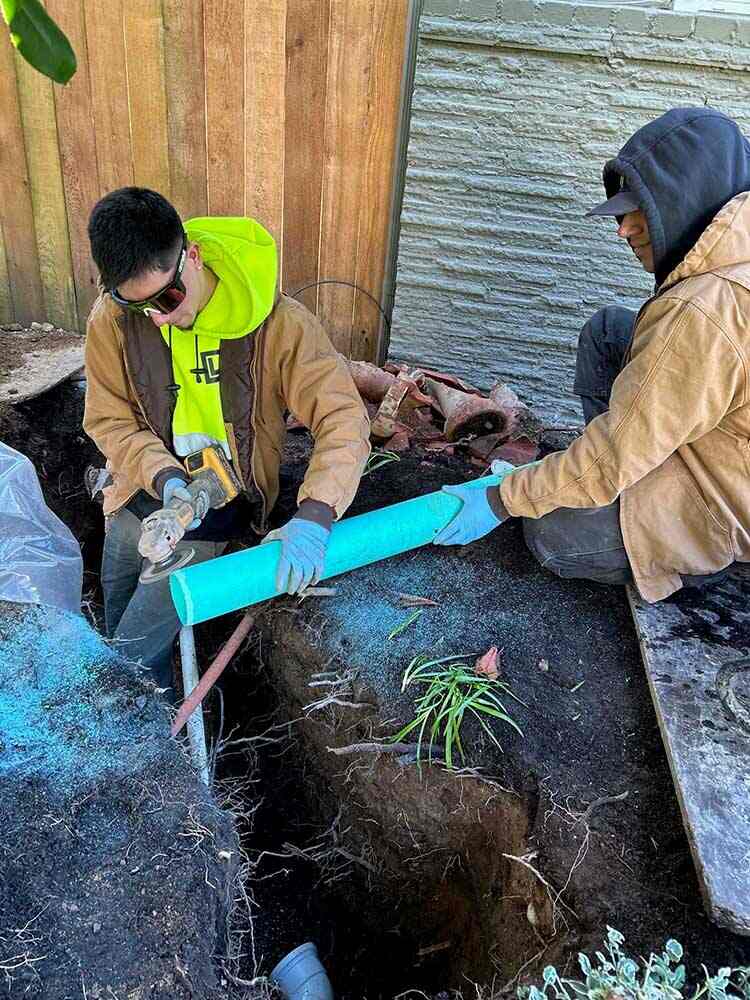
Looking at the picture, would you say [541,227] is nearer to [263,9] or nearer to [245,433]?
[263,9]

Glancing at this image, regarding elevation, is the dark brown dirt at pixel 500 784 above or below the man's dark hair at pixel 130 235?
below

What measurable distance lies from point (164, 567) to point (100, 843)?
92cm

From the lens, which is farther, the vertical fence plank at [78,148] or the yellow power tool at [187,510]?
the vertical fence plank at [78,148]

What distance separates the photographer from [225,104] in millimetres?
3453

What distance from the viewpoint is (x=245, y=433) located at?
2518 millimetres

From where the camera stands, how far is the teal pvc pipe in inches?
83.0

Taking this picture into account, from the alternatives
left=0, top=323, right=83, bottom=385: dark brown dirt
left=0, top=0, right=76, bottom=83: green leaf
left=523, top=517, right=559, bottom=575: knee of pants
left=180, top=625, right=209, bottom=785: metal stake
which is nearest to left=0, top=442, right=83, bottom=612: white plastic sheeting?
left=180, top=625, right=209, bottom=785: metal stake

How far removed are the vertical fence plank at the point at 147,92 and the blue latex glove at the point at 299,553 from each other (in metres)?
2.27

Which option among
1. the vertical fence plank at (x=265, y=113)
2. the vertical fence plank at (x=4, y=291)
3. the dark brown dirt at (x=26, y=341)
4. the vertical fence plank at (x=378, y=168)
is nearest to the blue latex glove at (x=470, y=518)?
the vertical fence plank at (x=378, y=168)

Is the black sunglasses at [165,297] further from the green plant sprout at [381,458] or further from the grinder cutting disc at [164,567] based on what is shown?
the green plant sprout at [381,458]

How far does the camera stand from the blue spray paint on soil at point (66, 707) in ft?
6.02

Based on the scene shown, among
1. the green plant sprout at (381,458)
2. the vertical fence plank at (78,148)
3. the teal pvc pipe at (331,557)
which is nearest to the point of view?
the teal pvc pipe at (331,557)

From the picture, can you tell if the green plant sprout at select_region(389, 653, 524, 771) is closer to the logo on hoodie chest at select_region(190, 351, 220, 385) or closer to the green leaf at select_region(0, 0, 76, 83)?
the logo on hoodie chest at select_region(190, 351, 220, 385)

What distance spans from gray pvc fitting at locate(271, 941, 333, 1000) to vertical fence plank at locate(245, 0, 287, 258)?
2.88 metres
